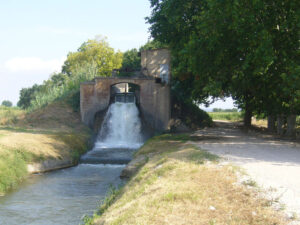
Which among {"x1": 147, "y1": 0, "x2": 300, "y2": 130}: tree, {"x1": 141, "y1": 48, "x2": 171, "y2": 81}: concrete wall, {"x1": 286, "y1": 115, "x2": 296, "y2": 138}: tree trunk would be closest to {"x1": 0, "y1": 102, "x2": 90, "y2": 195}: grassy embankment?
{"x1": 141, "y1": 48, "x2": 171, "y2": 81}: concrete wall

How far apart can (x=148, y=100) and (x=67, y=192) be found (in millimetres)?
17703

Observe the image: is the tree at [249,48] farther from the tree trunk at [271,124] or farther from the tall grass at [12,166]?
the tall grass at [12,166]

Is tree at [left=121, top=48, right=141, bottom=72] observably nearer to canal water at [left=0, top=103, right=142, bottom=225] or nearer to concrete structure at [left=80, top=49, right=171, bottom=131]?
concrete structure at [left=80, top=49, right=171, bottom=131]

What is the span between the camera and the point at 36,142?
19500 millimetres

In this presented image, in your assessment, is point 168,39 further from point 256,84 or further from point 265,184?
point 265,184

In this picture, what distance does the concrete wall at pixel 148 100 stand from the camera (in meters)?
30.6

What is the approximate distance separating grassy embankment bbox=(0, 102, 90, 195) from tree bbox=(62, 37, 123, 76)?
1016 inches

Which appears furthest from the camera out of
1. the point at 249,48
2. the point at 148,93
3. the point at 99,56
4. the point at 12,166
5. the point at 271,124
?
the point at 99,56

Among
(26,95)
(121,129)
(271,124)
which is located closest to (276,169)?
(271,124)

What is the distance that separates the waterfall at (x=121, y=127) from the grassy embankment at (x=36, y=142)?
5.27 feet

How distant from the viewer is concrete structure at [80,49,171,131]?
100ft

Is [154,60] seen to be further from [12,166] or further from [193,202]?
[193,202]

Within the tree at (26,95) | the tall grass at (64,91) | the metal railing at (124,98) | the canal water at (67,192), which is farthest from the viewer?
the tree at (26,95)

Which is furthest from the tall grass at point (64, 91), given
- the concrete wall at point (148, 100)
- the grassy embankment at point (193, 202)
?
the grassy embankment at point (193, 202)
